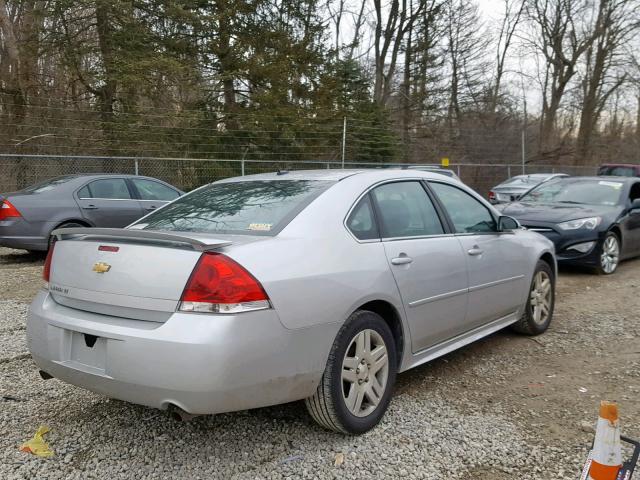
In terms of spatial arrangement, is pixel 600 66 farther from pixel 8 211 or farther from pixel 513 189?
pixel 8 211

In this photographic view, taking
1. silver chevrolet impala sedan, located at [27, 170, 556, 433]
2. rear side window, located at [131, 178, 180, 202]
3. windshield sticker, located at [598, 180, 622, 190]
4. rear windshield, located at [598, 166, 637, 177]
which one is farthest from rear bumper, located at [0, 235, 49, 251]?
rear windshield, located at [598, 166, 637, 177]

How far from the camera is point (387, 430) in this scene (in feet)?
10.1

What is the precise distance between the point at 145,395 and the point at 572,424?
2.40 m

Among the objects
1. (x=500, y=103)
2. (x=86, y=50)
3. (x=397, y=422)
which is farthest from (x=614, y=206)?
(x=500, y=103)

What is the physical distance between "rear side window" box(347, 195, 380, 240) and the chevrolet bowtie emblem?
1.29m

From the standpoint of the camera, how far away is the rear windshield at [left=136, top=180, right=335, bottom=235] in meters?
3.00

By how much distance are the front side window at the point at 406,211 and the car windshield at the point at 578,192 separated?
18.1 feet

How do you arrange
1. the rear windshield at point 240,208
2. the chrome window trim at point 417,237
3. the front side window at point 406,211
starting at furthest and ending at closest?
the front side window at point 406,211 → the chrome window trim at point 417,237 → the rear windshield at point 240,208

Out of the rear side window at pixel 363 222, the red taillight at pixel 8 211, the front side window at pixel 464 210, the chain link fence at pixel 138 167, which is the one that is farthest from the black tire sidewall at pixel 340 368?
the chain link fence at pixel 138 167

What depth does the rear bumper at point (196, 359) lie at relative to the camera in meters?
2.37

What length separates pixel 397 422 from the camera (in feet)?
10.4

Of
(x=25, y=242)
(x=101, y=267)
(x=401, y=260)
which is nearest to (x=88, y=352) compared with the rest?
(x=101, y=267)

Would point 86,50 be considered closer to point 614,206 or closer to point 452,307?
point 614,206

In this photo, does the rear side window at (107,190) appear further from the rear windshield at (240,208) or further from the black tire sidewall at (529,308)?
the black tire sidewall at (529,308)
